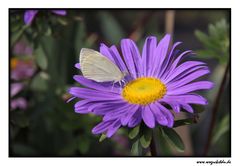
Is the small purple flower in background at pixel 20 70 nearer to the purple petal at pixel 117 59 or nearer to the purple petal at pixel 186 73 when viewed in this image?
the purple petal at pixel 117 59

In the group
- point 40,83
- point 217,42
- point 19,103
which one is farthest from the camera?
point 40,83

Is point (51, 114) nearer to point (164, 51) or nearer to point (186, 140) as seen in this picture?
point (186, 140)

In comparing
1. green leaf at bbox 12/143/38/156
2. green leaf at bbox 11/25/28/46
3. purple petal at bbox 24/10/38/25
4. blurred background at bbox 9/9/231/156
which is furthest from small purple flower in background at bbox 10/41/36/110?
purple petal at bbox 24/10/38/25

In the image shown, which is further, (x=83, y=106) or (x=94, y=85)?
(x=94, y=85)

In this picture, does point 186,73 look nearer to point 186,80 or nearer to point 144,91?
point 186,80

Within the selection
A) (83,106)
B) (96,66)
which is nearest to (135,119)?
(83,106)

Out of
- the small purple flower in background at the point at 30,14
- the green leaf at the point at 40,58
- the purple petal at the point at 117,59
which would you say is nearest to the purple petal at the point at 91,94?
the purple petal at the point at 117,59

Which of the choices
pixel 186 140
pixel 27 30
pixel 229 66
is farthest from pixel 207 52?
pixel 27 30
